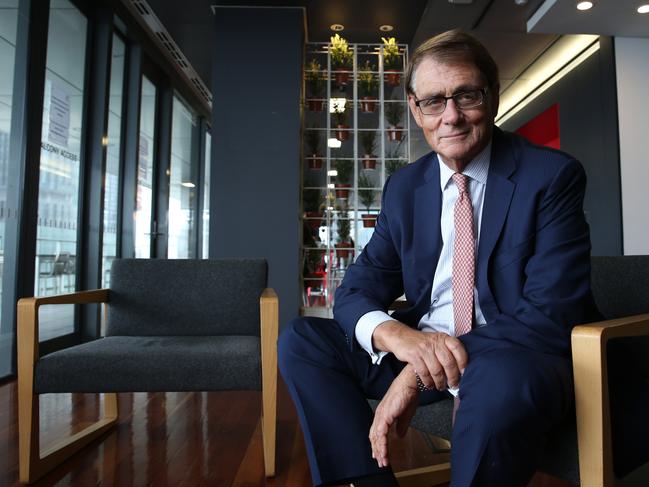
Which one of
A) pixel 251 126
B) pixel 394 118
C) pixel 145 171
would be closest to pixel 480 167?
pixel 251 126

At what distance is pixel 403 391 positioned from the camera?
106 centimetres

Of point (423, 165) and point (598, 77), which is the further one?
point (598, 77)

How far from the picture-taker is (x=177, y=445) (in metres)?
1.99

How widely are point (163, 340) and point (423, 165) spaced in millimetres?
1278

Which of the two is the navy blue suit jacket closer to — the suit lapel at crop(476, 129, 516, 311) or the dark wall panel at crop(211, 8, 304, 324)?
the suit lapel at crop(476, 129, 516, 311)

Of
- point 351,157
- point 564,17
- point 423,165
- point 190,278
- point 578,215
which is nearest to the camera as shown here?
point 578,215

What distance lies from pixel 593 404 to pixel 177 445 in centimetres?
163

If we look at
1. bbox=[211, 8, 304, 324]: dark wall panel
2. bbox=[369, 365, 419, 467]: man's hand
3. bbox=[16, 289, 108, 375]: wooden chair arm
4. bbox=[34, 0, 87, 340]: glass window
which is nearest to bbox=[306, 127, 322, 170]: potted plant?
bbox=[211, 8, 304, 324]: dark wall panel

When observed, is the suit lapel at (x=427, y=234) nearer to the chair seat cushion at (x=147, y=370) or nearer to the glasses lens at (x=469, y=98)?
the glasses lens at (x=469, y=98)

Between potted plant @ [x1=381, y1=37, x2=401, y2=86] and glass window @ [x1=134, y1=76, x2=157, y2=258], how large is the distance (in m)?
2.76

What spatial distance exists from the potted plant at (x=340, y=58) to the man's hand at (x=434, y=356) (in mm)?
4102

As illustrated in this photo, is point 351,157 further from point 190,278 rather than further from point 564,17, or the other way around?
point 190,278

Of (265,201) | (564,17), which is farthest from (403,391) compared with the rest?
(564,17)

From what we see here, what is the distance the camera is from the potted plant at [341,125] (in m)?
4.71
